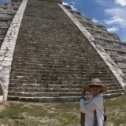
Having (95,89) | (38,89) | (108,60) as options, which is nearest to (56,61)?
(38,89)

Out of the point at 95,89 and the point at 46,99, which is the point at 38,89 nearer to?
the point at 46,99

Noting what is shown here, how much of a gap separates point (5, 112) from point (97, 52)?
10.00 m

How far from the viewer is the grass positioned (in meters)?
10.1

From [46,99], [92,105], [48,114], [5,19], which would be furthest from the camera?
[5,19]

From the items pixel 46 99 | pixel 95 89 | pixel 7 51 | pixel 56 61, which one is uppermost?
pixel 95 89

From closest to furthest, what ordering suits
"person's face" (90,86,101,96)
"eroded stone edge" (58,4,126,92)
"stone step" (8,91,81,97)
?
"person's face" (90,86,101,96), "stone step" (8,91,81,97), "eroded stone edge" (58,4,126,92)

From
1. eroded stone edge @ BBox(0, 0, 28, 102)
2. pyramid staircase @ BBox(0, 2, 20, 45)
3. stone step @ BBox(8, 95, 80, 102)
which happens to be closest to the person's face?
eroded stone edge @ BBox(0, 0, 28, 102)

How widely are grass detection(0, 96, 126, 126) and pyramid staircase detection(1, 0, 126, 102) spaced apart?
1.09m

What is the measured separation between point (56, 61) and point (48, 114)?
636 cm

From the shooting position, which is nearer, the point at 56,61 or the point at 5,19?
the point at 56,61

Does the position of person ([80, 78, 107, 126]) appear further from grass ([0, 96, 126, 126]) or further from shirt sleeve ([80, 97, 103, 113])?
grass ([0, 96, 126, 126])

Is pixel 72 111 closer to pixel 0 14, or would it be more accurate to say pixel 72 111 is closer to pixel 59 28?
pixel 59 28

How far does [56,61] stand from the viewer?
1742cm

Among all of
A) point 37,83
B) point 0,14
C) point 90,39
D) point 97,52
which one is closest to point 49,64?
point 37,83
